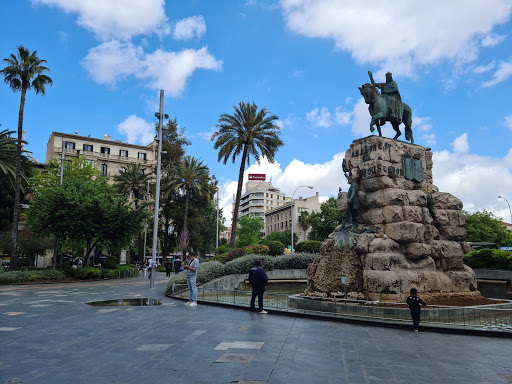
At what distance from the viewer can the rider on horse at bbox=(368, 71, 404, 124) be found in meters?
16.2

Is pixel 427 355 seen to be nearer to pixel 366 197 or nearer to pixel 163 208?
pixel 366 197

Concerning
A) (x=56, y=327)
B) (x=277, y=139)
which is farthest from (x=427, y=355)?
(x=277, y=139)

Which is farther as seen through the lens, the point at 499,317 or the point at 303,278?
the point at 303,278

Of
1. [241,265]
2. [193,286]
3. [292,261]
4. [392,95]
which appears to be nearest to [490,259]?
[292,261]

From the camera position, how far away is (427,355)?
22.2ft

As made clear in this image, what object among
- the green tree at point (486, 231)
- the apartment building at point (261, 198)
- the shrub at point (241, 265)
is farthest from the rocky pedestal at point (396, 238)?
the apartment building at point (261, 198)

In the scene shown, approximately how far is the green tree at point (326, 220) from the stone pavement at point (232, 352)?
5828cm

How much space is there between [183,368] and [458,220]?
13464 mm

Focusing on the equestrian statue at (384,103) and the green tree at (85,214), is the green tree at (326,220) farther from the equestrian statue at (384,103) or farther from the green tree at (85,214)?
the equestrian statue at (384,103)

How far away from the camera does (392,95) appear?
16.4 meters

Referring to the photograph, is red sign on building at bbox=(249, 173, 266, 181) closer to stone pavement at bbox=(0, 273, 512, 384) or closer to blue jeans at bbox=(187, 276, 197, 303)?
blue jeans at bbox=(187, 276, 197, 303)

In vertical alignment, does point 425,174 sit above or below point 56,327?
above

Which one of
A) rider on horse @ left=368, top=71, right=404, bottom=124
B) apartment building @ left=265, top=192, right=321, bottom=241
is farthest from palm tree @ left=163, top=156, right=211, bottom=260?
apartment building @ left=265, top=192, right=321, bottom=241

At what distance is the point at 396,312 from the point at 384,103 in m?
9.22
